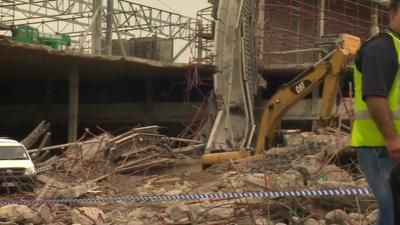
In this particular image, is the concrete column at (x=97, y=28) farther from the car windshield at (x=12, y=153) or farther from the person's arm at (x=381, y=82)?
the person's arm at (x=381, y=82)

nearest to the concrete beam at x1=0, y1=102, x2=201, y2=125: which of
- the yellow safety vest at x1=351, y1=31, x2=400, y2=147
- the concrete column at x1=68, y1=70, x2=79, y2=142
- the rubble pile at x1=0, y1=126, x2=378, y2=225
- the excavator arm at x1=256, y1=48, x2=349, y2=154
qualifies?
the concrete column at x1=68, y1=70, x2=79, y2=142

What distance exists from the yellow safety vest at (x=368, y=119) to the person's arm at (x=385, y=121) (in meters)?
0.11

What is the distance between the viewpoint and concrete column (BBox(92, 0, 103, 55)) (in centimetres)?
3369

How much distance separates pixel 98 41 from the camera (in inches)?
1332

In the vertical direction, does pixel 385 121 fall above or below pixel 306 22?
below

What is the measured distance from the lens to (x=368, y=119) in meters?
4.21

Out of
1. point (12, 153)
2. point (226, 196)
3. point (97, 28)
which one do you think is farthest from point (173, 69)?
point (226, 196)

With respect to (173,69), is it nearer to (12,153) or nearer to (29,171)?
(12,153)

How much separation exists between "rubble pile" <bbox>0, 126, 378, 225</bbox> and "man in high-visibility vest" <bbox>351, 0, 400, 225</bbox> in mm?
3800

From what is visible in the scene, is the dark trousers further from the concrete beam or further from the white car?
the concrete beam

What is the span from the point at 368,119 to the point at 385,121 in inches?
9.2

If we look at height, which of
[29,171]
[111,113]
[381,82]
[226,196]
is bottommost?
[29,171]

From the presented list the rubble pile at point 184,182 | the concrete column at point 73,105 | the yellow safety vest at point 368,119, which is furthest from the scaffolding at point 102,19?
the yellow safety vest at point 368,119

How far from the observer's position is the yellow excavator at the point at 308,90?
1773cm
